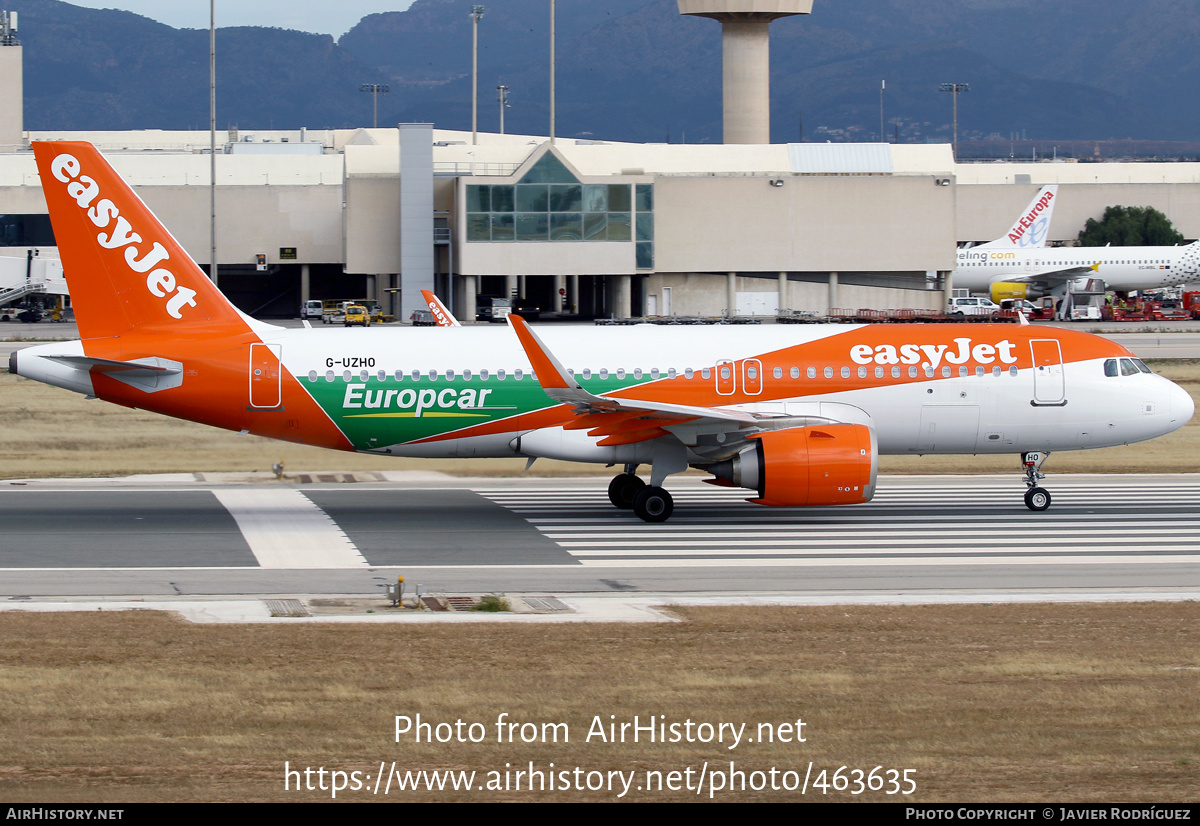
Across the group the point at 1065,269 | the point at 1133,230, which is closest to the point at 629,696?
the point at 1065,269

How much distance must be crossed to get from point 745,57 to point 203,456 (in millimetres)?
94088

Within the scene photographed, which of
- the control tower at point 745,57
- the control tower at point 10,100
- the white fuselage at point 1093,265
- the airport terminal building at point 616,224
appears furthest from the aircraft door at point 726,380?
the control tower at point 10,100

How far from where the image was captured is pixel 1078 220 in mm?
137250

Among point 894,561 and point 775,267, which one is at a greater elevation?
point 775,267

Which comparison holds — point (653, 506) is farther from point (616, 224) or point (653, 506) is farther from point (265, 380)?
point (616, 224)

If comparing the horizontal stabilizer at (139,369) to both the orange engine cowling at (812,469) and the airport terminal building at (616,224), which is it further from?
the airport terminal building at (616,224)

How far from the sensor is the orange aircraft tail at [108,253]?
93.3 ft

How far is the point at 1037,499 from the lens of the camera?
3011cm

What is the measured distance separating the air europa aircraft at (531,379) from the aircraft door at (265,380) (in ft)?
0.13

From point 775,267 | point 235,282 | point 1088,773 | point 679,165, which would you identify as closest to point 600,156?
point 679,165
